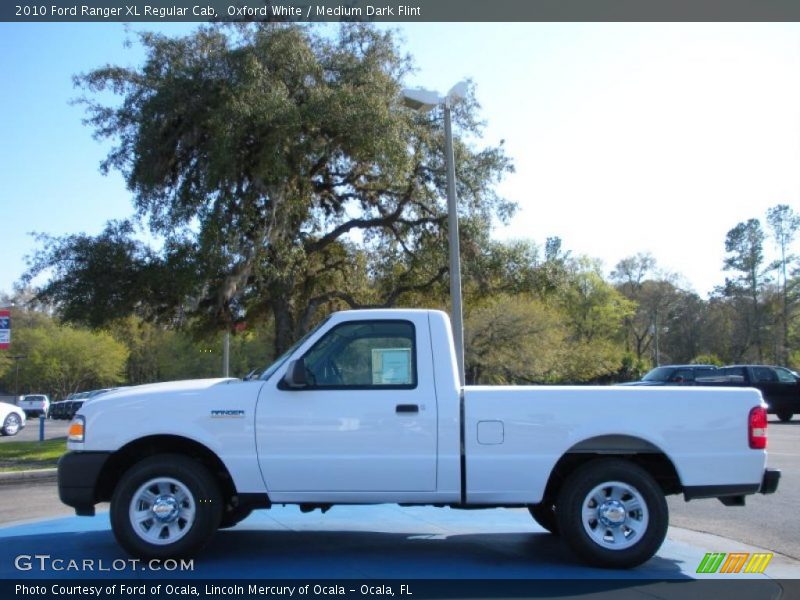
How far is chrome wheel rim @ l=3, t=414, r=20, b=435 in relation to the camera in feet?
89.1

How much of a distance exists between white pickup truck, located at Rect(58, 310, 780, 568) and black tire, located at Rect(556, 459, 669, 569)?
0.4 inches

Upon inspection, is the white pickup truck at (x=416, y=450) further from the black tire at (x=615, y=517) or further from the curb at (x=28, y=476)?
the curb at (x=28, y=476)

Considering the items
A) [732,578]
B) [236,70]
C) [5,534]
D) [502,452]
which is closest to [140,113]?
[236,70]

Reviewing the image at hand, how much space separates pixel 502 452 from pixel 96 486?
3.39m

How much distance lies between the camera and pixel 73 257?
1873cm

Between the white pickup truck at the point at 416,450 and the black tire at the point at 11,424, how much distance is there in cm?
2327

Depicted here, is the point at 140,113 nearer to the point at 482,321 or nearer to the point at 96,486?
the point at 96,486

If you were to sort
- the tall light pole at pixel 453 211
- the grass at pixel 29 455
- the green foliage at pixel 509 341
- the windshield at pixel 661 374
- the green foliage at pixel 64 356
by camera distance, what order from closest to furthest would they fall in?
the tall light pole at pixel 453 211 → the grass at pixel 29 455 → the windshield at pixel 661 374 → the green foliage at pixel 509 341 → the green foliage at pixel 64 356

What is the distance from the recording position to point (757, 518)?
9383 millimetres

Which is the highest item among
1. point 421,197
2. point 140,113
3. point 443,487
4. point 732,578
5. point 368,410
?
point 140,113

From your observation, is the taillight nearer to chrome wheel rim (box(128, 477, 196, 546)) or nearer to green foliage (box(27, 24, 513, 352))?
chrome wheel rim (box(128, 477, 196, 546))

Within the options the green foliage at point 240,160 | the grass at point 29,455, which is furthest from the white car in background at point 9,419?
the green foliage at point 240,160

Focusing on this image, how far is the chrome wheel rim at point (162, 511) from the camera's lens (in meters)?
6.44

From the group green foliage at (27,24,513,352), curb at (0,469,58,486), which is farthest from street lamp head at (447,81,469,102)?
curb at (0,469,58,486)
